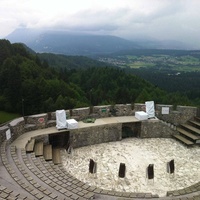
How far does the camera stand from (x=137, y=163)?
10.8 meters

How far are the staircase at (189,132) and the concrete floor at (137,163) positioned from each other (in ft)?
1.28

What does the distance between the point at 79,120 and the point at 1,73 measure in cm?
2631

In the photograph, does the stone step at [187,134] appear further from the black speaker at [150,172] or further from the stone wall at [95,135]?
the black speaker at [150,172]

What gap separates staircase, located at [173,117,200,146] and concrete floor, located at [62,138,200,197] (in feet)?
1.28

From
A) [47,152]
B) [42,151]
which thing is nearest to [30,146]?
[42,151]

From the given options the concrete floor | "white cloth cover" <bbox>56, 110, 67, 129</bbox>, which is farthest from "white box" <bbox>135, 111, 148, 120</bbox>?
"white cloth cover" <bbox>56, 110, 67, 129</bbox>

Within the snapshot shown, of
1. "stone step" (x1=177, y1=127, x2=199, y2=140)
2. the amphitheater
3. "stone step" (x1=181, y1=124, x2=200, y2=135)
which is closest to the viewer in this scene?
the amphitheater

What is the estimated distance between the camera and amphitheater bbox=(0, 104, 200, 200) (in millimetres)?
7086

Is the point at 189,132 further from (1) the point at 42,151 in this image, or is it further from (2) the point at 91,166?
(1) the point at 42,151

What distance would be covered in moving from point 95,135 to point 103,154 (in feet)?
4.65

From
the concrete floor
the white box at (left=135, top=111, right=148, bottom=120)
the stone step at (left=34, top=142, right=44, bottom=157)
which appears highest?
the white box at (left=135, top=111, right=148, bottom=120)

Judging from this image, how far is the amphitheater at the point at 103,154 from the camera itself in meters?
7.09

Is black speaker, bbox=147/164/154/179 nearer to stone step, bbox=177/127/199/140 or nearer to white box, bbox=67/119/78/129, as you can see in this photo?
white box, bbox=67/119/78/129

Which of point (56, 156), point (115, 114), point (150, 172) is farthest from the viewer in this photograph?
point (115, 114)
